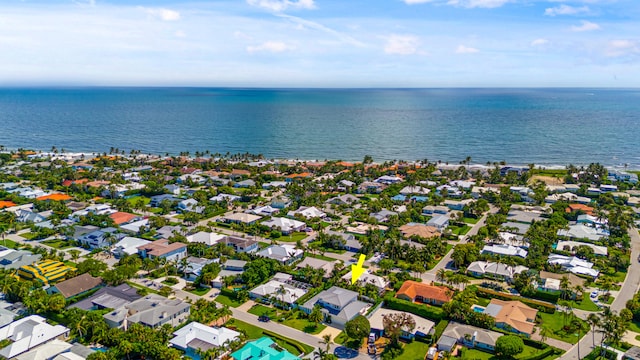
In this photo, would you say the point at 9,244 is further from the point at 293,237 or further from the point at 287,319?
the point at 287,319

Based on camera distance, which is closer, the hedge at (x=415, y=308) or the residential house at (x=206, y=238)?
the hedge at (x=415, y=308)

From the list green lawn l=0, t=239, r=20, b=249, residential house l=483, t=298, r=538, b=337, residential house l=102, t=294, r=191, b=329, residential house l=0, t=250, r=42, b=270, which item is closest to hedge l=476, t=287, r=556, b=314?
residential house l=483, t=298, r=538, b=337

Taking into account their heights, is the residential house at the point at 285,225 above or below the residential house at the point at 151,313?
above

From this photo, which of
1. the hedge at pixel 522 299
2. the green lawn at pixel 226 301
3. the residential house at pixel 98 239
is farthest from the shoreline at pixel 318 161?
the green lawn at pixel 226 301

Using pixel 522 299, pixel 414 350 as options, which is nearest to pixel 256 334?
pixel 414 350

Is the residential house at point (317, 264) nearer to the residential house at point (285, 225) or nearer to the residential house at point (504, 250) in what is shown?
the residential house at point (285, 225)

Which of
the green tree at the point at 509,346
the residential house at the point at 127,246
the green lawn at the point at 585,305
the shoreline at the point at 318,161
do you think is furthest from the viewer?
the shoreline at the point at 318,161

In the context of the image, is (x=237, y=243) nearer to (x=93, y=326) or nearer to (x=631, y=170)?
(x=93, y=326)
